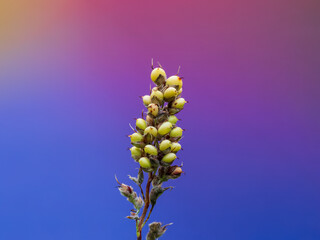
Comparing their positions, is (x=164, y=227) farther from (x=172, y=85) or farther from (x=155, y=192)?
(x=172, y=85)

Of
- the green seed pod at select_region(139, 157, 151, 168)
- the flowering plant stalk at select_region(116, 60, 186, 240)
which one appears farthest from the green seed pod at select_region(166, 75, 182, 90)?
the green seed pod at select_region(139, 157, 151, 168)

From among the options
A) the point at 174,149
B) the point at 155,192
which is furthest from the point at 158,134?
the point at 155,192

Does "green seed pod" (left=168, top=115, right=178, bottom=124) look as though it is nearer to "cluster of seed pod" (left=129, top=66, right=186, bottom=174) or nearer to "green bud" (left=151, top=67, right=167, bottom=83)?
"cluster of seed pod" (left=129, top=66, right=186, bottom=174)

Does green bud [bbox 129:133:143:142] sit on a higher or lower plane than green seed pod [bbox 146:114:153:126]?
lower

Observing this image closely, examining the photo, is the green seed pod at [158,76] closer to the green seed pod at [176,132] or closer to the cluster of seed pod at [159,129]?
the cluster of seed pod at [159,129]

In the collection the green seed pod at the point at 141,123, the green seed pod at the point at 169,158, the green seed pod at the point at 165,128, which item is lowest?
the green seed pod at the point at 169,158

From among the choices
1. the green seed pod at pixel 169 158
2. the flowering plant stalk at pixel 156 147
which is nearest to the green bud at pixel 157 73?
the flowering plant stalk at pixel 156 147

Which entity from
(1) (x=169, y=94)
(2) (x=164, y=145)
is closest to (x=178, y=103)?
(1) (x=169, y=94)
